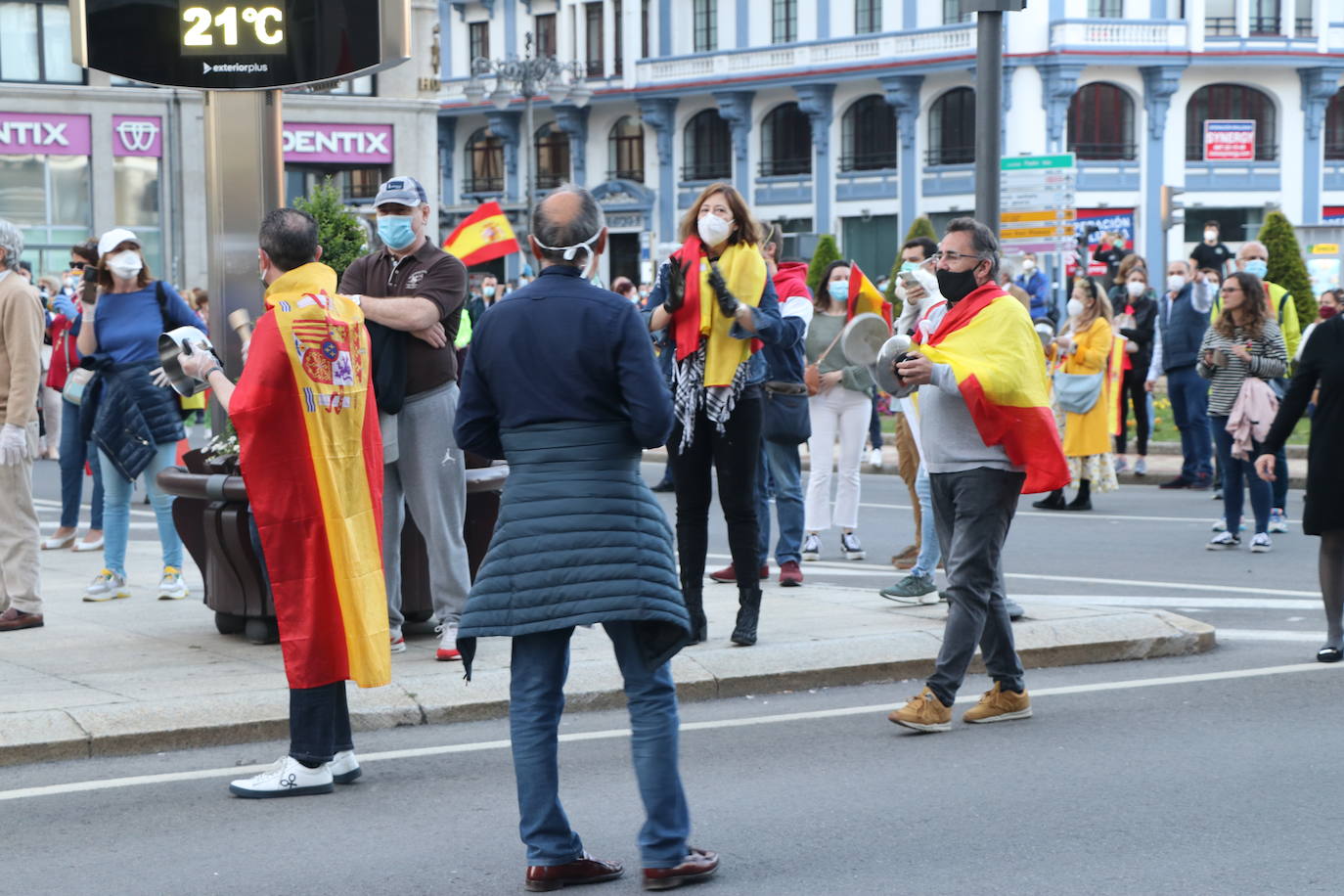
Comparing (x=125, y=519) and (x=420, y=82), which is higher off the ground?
(x=420, y=82)

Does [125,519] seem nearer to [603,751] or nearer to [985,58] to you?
[603,751]

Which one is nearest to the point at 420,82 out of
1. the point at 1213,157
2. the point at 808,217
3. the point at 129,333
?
the point at 808,217

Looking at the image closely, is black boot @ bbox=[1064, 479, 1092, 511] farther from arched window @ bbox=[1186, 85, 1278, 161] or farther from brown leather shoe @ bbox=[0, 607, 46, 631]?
arched window @ bbox=[1186, 85, 1278, 161]

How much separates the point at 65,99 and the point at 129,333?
27867 mm

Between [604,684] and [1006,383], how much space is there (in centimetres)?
210

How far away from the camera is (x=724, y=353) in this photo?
830 cm

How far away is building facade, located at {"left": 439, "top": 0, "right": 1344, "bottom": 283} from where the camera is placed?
48.8 m

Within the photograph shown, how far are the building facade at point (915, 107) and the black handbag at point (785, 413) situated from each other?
1380 inches

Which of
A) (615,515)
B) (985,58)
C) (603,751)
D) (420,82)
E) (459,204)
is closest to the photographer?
(615,515)

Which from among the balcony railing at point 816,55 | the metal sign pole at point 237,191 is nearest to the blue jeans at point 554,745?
the metal sign pole at point 237,191

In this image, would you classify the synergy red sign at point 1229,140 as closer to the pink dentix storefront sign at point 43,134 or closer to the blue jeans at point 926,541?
the pink dentix storefront sign at point 43,134

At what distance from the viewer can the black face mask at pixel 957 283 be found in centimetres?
697

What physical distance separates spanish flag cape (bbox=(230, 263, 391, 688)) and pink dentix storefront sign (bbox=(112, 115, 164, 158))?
31735 mm

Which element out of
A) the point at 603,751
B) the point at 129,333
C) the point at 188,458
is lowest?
the point at 603,751
